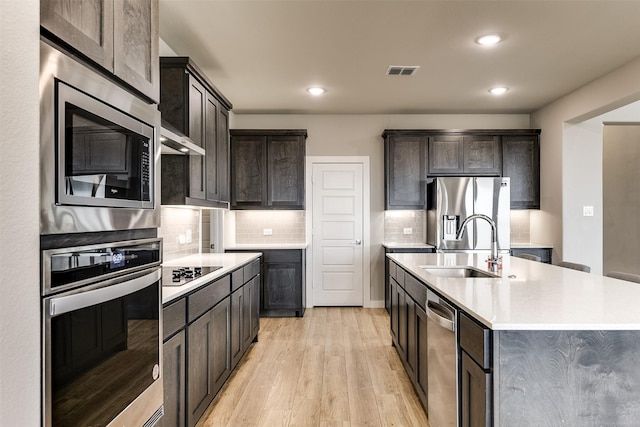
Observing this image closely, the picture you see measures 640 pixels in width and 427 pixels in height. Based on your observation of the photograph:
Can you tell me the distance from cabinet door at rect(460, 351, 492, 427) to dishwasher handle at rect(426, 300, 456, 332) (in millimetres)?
142

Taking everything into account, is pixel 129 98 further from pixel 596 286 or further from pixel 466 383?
pixel 596 286

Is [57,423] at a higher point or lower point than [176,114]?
lower

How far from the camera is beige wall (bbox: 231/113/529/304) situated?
5.63m

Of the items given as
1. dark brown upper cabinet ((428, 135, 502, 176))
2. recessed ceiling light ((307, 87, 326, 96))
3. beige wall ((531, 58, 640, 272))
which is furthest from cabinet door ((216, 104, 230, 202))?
beige wall ((531, 58, 640, 272))

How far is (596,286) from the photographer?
2.07 metres

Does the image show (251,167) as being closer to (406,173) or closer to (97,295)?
(406,173)

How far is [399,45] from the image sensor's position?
332cm

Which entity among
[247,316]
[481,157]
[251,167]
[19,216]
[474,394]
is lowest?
[247,316]

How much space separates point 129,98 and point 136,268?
57 cm

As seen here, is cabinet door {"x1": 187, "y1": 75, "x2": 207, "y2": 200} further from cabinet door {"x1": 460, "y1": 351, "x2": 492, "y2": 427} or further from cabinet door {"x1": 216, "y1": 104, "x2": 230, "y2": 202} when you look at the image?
cabinet door {"x1": 460, "y1": 351, "x2": 492, "y2": 427}

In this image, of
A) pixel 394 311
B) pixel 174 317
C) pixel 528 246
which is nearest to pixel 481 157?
pixel 528 246

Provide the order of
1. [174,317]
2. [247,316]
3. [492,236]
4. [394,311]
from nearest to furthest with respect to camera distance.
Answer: [174,317], [492,236], [247,316], [394,311]

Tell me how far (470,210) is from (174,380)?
4.11 meters

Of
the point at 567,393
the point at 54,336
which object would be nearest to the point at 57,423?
the point at 54,336
